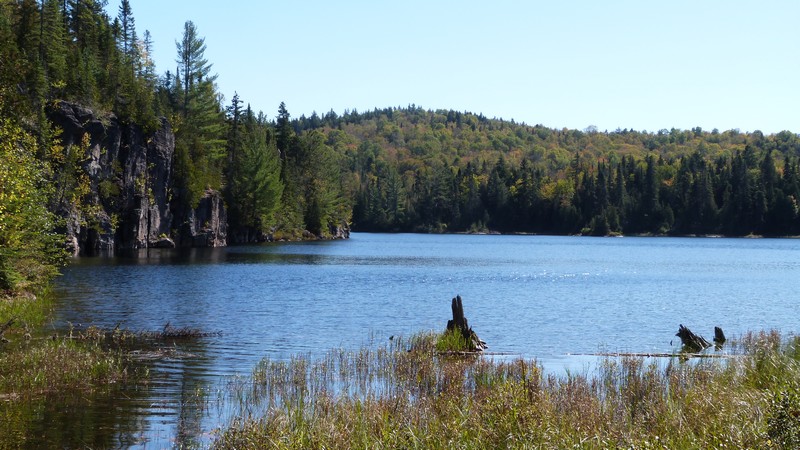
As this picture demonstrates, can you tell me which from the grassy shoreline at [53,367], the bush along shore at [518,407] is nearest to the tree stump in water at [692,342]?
the bush along shore at [518,407]

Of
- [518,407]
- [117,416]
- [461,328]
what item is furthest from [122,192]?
[518,407]

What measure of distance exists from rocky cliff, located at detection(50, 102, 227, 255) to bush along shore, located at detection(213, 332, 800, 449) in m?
55.5

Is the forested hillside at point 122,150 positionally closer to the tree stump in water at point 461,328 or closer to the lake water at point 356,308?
the lake water at point 356,308

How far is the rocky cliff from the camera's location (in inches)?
2795

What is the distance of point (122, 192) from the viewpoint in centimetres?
8212

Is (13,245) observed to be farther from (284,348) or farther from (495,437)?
(495,437)

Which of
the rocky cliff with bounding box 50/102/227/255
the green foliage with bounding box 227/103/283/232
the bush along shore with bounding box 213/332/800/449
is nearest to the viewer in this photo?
the bush along shore with bounding box 213/332/800/449

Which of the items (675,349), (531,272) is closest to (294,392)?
(675,349)

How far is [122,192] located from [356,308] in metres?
51.4

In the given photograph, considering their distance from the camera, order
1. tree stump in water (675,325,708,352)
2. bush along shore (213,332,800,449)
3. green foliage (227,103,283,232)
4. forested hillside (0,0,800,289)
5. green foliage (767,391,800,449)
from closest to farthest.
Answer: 1. green foliage (767,391,800,449)
2. bush along shore (213,332,800,449)
3. tree stump in water (675,325,708,352)
4. forested hillside (0,0,800,289)
5. green foliage (227,103,283,232)

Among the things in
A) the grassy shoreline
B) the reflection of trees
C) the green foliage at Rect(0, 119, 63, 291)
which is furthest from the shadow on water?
the green foliage at Rect(0, 119, 63, 291)

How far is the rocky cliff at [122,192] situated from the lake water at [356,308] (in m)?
9.50

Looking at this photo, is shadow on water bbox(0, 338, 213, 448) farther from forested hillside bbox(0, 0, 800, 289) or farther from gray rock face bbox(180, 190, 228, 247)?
gray rock face bbox(180, 190, 228, 247)

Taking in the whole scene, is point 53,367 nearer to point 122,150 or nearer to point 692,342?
point 692,342
